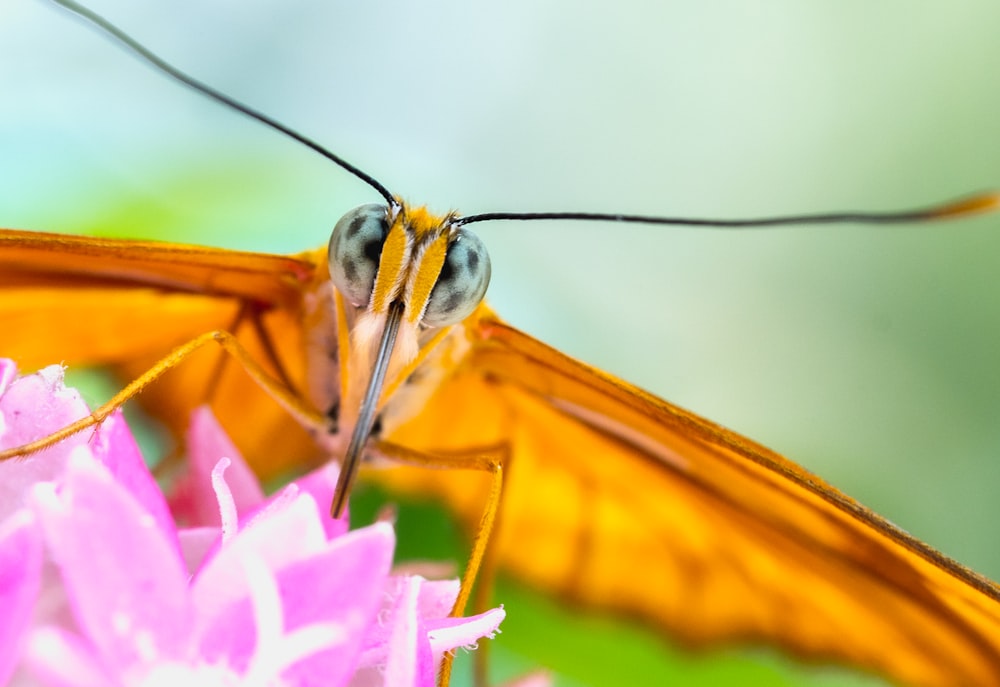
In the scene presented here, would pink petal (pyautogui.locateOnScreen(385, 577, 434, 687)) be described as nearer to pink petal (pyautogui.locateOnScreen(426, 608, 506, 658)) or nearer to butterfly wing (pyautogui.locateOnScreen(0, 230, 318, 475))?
pink petal (pyautogui.locateOnScreen(426, 608, 506, 658))

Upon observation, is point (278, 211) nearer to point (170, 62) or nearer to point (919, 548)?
point (170, 62)

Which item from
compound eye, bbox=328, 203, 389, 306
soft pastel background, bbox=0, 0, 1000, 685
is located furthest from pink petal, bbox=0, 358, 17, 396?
soft pastel background, bbox=0, 0, 1000, 685

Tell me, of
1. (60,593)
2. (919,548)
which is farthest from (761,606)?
(60,593)

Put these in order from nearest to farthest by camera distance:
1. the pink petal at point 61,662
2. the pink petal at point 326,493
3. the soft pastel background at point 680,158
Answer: the pink petal at point 61,662 < the pink petal at point 326,493 < the soft pastel background at point 680,158

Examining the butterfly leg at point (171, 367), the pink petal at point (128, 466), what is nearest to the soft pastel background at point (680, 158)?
the butterfly leg at point (171, 367)

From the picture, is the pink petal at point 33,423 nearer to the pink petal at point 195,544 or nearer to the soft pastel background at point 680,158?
the pink petal at point 195,544

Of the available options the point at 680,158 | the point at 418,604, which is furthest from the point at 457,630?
the point at 680,158
